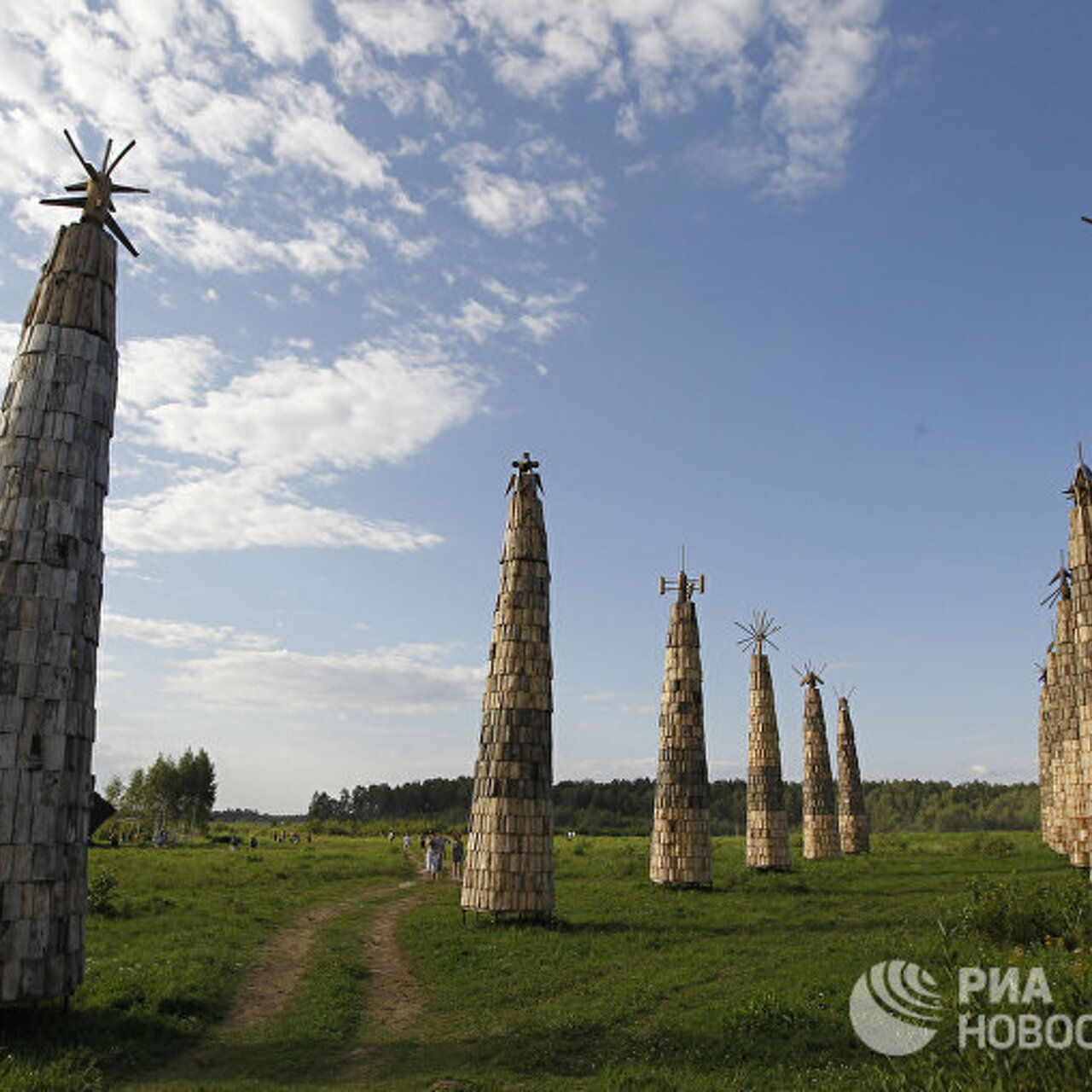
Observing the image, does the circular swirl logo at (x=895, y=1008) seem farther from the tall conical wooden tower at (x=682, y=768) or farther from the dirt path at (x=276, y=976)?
the tall conical wooden tower at (x=682, y=768)

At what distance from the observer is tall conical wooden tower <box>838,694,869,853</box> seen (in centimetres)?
4938

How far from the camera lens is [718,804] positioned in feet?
410

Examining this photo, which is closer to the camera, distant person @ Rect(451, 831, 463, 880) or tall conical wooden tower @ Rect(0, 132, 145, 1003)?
tall conical wooden tower @ Rect(0, 132, 145, 1003)

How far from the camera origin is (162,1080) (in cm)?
1109

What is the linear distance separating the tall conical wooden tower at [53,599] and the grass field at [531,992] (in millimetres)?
1384

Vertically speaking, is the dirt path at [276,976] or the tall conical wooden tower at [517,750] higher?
the tall conical wooden tower at [517,750]

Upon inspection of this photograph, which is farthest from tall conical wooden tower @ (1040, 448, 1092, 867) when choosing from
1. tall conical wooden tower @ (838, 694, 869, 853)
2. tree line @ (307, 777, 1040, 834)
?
tree line @ (307, 777, 1040, 834)

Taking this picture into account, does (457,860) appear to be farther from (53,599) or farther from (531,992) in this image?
(53,599)

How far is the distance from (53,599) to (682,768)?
22.6 m

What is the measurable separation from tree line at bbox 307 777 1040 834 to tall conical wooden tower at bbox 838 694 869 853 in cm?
5793

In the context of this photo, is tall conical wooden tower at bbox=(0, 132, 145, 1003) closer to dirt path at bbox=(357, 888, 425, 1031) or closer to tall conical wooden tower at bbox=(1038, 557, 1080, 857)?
dirt path at bbox=(357, 888, 425, 1031)

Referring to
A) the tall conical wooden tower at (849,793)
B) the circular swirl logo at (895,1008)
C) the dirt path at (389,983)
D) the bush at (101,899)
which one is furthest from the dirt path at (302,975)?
the tall conical wooden tower at (849,793)

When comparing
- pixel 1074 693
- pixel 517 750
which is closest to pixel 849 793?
pixel 1074 693

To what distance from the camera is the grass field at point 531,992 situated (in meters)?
10.5
